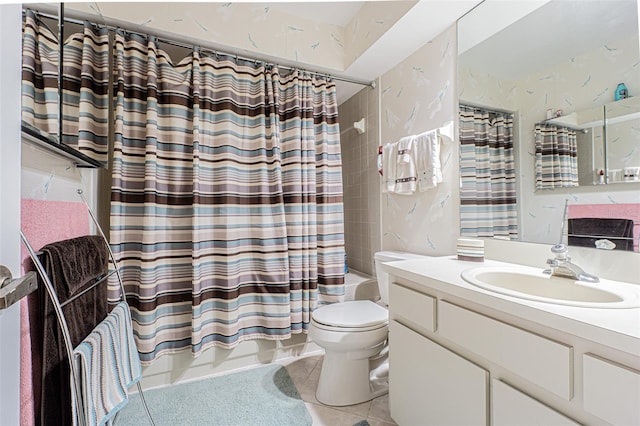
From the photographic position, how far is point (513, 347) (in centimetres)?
83

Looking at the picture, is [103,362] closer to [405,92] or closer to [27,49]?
[27,49]

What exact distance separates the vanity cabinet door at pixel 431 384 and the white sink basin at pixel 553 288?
31cm

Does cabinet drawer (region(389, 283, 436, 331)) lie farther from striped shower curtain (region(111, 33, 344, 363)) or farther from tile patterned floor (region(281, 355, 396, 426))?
striped shower curtain (region(111, 33, 344, 363))

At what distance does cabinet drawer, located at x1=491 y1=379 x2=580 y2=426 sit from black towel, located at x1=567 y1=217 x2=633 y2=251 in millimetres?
679

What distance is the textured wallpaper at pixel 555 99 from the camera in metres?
1.04

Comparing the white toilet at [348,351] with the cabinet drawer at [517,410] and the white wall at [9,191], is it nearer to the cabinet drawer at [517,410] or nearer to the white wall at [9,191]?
the cabinet drawer at [517,410]

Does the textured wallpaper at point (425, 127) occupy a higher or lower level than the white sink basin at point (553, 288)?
higher

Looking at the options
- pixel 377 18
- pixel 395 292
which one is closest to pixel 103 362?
pixel 395 292

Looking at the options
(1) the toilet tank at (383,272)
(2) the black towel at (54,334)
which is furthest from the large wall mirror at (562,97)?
(2) the black towel at (54,334)

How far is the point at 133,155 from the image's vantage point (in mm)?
1707

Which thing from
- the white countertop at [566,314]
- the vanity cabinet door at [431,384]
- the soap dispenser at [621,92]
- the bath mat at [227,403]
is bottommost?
the bath mat at [227,403]

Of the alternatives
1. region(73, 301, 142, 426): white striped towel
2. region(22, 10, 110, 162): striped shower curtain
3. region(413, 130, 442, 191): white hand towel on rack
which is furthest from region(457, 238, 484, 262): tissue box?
region(22, 10, 110, 162): striped shower curtain

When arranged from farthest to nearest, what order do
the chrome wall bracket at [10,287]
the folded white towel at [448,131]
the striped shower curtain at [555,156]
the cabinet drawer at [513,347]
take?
the folded white towel at [448,131]
the striped shower curtain at [555,156]
the cabinet drawer at [513,347]
the chrome wall bracket at [10,287]

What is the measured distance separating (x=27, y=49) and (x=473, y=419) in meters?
1.74
